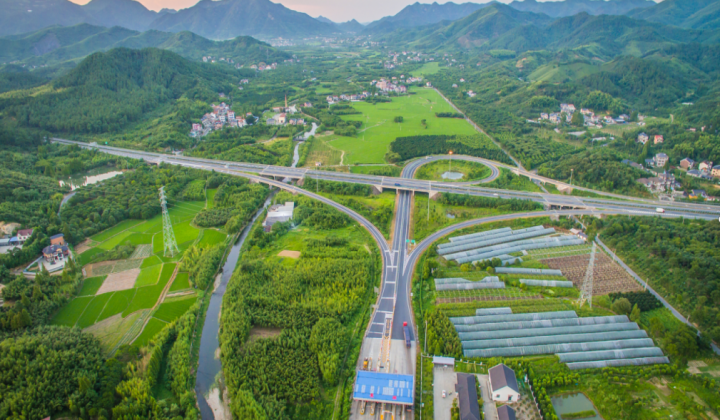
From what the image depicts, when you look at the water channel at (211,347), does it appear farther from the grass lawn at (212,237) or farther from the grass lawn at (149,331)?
the grass lawn at (149,331)

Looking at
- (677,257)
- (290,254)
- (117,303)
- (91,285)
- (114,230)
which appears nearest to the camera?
(117,303)

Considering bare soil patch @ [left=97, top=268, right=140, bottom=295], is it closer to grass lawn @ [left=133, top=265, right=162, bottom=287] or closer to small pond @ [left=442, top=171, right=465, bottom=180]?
grass lawn @ [left=133, top=265, right=162, bottom=287]

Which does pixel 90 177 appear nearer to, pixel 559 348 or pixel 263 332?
pixel 263 332

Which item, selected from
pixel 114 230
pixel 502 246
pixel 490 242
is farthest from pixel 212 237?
pixel 502 246

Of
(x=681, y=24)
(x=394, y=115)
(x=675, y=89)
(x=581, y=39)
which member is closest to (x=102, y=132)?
(x=394, y=115)

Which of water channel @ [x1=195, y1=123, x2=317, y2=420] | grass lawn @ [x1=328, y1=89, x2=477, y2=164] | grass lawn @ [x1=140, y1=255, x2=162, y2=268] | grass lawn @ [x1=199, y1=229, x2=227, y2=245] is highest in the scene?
grass lawn @ [x1=328, y1=89, x2=477, y2=164]

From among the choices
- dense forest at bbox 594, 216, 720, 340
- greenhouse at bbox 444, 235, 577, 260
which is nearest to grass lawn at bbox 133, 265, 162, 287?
greenhouse at bbox 444, 235, 577, 260
